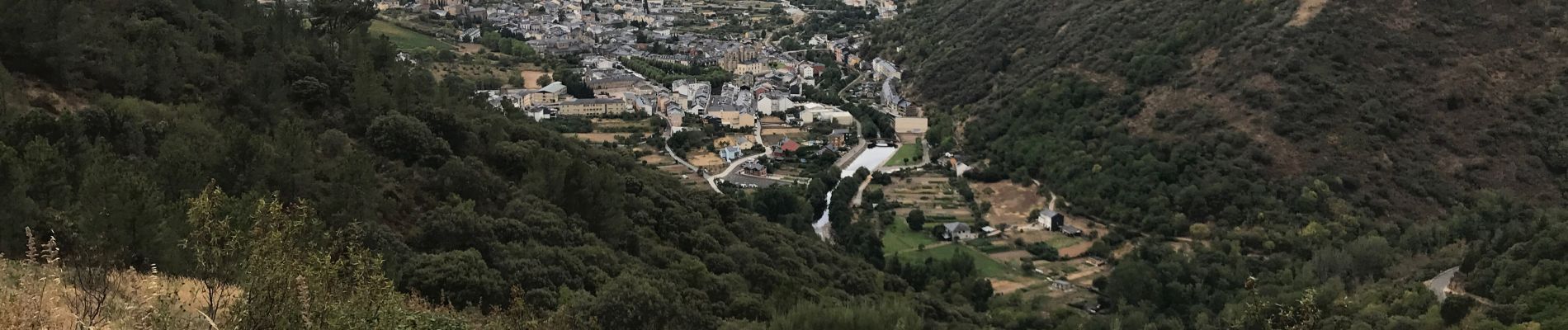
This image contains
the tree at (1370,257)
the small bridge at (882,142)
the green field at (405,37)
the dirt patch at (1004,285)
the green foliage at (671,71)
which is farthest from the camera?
the green foliage at (671,71)

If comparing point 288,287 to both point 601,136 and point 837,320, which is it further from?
point 601,136

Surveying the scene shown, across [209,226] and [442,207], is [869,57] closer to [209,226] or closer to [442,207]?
[442,207]

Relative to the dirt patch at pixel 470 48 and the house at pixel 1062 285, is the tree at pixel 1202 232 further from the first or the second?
the dirt patch at pixel 470 48

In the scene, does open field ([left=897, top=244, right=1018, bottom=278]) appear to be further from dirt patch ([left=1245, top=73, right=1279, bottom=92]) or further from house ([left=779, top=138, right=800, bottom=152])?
house ([left=779, top=138, right=800, bottom=152])

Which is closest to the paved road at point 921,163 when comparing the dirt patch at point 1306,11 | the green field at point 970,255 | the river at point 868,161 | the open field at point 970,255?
the river at point 868,161

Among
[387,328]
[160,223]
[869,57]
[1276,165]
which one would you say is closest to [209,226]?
[387,328]
